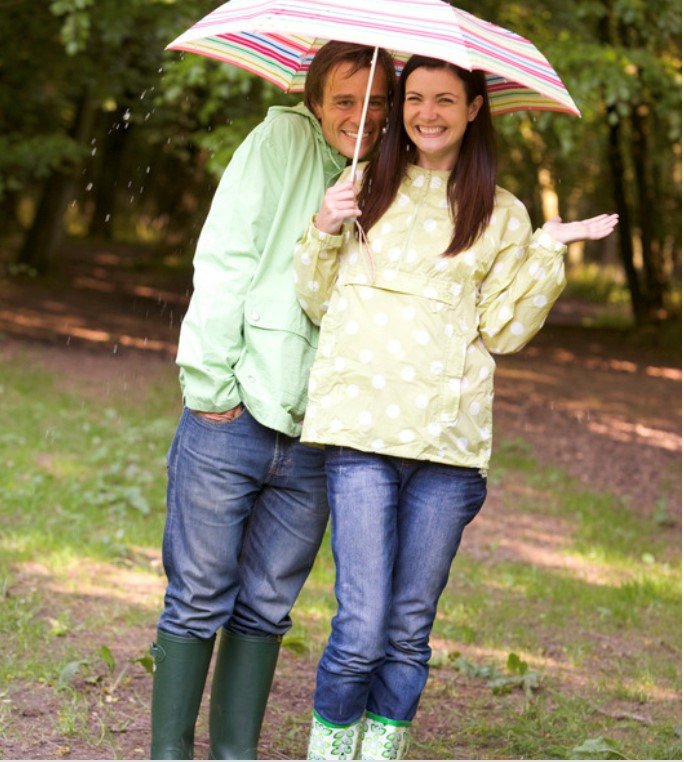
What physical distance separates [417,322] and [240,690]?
1130 mm

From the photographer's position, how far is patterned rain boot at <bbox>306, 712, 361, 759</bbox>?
309 cm

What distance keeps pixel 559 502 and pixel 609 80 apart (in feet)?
8.85

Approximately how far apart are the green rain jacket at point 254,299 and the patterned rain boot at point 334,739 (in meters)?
0.73

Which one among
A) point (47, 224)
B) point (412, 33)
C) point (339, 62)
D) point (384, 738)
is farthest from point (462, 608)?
point (47, 224)

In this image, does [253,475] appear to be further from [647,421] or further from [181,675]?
[647,421]

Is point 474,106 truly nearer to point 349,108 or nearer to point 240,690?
point 349,108

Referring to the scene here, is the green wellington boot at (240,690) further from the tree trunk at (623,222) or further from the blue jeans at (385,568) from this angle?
the tree trunk at (623,222)

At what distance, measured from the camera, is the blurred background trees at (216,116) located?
8422 mm

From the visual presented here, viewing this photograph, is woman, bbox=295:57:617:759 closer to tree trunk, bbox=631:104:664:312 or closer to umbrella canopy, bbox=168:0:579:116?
umbrella canopy, bbox=168:0:579:116

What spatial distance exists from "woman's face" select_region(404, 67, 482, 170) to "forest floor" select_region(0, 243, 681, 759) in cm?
188

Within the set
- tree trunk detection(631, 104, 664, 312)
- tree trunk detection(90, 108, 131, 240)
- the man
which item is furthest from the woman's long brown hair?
tree trunk detection(90, 108, 131, 240)

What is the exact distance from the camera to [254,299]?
309 centimetres

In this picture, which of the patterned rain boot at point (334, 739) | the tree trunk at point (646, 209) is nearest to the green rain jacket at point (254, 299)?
the patterned rain boot at point (334, 739)

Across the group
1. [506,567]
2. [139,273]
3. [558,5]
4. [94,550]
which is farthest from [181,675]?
[139,273]
